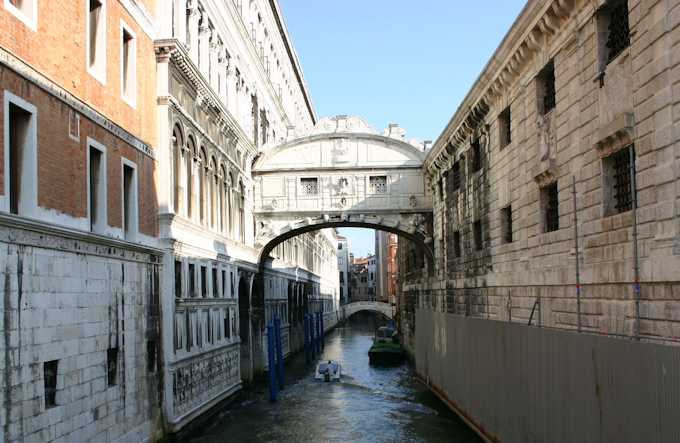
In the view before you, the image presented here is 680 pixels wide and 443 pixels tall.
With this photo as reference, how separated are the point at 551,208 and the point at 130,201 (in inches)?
313

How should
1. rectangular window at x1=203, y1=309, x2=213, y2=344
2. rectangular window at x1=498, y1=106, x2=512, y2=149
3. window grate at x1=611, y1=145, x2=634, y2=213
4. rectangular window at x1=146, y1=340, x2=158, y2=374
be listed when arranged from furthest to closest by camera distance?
rectangular window at x1=203, y1=309, x2=213, y2=344, rectangular window at x1=498, y1=106, x2=512, y2=149, rectangular window at x1=146, y1=340, x2=158, y2=374, window grate at x1=611, y1=145, x2=634, y2=213

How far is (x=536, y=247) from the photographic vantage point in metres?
13.9

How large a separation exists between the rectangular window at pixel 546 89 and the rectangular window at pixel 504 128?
245 centimetres

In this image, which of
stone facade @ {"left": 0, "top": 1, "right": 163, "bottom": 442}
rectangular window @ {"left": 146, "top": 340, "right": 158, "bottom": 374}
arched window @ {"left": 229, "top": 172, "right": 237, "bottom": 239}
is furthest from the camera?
arched window @ {"left": 229, "top": 172, "right": 237, "bottom": 239}

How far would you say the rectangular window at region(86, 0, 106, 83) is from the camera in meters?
12.8

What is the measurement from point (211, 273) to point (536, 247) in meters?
9.90

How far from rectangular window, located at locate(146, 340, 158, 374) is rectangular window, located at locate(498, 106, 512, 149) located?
344 inches

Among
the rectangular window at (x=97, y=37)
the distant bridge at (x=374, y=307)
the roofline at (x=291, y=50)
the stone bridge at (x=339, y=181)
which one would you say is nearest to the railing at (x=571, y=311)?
the stone bridge at (x=339, y=181)

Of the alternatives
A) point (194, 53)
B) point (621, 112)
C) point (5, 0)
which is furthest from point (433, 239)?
point (5, 0)

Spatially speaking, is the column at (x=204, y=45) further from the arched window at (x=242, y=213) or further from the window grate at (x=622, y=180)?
the window grate at (x=622, y=180)

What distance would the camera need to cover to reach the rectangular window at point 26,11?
964 centimetres

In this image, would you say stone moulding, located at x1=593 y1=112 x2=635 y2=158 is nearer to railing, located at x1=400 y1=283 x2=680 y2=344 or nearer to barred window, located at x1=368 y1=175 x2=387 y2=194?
railing, located at x1=400 y1=283 x2=680 y2=344

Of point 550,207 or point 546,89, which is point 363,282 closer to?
point 546,89

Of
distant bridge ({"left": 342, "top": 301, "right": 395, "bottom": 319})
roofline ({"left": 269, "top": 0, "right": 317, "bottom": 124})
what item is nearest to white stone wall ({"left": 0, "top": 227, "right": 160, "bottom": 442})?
roofline ({"left": 269, "top": 0, "right": 317, "bottom": 124})
